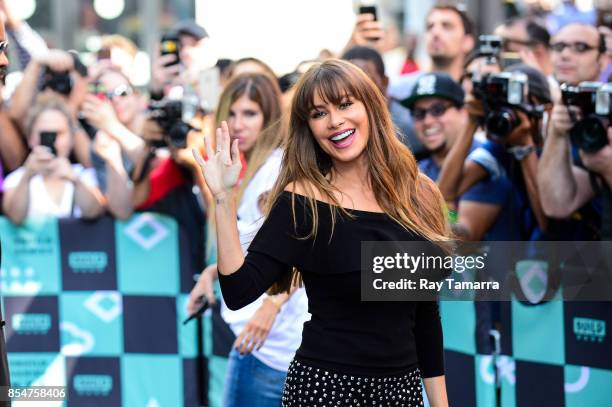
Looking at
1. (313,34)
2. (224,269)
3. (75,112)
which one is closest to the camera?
(224,269)

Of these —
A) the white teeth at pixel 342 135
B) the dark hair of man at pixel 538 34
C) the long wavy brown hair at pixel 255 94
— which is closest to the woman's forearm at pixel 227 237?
the white teeth at pixel 342 135

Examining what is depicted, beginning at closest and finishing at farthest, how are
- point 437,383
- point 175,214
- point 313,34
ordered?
1. point 437,383
2. point 175,214
3. point 313,34

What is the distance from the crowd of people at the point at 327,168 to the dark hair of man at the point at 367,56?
0.01m

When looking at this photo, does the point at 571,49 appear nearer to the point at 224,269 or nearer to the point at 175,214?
the point at 175,214

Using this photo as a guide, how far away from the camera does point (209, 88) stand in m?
5.55

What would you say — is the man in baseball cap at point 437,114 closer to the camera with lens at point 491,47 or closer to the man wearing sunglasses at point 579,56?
the camera with lens at point 491,47

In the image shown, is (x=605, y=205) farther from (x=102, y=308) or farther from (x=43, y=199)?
(x=43, y=199)

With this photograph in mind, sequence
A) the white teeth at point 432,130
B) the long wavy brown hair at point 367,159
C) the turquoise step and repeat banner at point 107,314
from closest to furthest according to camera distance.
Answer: the long wavy brown hair at point 367,159 → the white teeth at point 432,130 → the turquoise step and repeat banner at point 107,314

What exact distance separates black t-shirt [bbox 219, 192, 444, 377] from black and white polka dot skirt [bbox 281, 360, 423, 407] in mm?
23

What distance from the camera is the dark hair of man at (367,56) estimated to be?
5184mm

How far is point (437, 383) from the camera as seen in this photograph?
303cm

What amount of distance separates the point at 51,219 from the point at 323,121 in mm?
2961

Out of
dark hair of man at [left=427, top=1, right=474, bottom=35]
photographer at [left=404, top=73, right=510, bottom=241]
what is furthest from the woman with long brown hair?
dark hair of man at [left=427, top=1, right=474, bottom=35]

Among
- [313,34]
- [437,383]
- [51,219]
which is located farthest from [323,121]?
[313,34]
